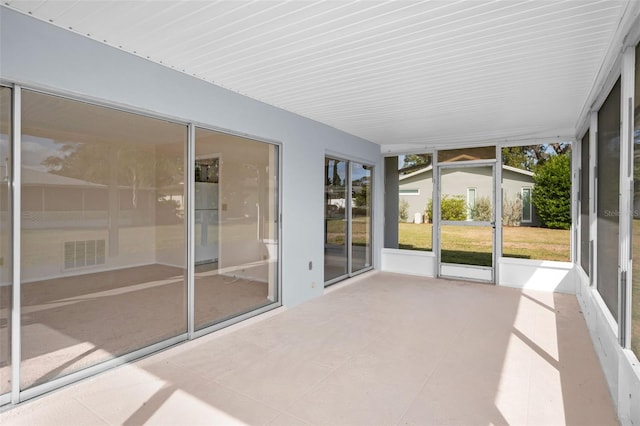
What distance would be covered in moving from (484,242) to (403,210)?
164cm

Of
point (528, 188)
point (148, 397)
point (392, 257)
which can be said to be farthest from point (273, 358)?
point (528, 188)

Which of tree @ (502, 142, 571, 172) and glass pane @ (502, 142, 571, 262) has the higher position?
tree @ (502, 142, 571, 172)

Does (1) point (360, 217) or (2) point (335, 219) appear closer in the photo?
(2) point (335, 219)

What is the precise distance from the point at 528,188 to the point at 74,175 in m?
6.58

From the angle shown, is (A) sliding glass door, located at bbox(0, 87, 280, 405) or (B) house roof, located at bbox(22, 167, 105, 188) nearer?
(A) sliding glass door, located at bbox(0, 87, 280, 405)

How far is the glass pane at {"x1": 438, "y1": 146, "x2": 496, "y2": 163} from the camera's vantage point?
6.40 m

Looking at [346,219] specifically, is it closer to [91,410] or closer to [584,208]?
[584,208]

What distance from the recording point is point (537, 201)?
6.06 meters

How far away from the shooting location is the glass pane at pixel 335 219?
5703 mm

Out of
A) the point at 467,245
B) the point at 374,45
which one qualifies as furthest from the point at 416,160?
the point at 374,45

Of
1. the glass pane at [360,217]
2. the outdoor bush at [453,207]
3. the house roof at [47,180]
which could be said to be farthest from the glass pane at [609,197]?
the house roof at [47,180]

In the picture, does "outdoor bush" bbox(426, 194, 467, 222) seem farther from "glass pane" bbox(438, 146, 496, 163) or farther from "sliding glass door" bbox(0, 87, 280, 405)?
"sliding glass door" bbox(0, 87, 280, 405)

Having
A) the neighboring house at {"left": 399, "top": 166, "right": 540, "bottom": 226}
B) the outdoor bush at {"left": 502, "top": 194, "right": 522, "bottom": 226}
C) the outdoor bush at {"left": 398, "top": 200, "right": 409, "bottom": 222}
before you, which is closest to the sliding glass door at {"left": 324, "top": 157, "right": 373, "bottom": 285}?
the outdoor bush at {"left": 398, "top": 200, "right": 409, "bottom": 222}

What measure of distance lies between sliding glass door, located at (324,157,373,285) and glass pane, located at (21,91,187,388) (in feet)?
7.98
